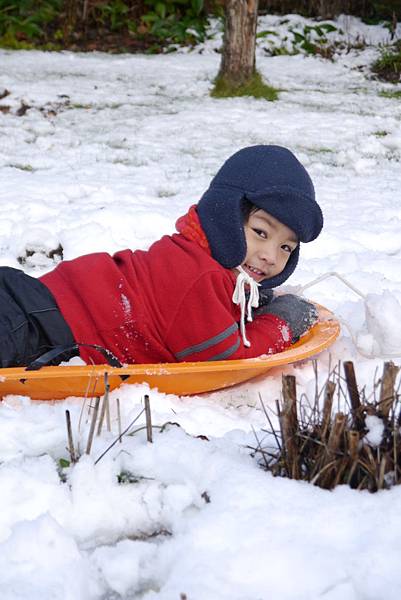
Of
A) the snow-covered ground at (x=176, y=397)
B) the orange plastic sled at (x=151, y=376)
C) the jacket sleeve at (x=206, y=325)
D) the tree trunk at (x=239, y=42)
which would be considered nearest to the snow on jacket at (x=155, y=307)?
the jacket sleeve at (x=206, y=325)

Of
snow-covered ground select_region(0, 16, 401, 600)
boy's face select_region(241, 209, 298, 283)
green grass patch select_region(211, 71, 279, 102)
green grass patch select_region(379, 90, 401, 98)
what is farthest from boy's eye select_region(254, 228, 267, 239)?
green grass patch select_region(379, 90, 401, 98)

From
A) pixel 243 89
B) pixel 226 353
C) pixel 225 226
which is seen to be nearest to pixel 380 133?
pixel 243 89

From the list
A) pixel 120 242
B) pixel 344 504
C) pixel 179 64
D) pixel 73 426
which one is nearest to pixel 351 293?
pixel 120 242

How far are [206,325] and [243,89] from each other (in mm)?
6468

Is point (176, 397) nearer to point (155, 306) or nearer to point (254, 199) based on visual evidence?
point (155, 306)

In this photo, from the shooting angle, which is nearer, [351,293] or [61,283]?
[61,283]

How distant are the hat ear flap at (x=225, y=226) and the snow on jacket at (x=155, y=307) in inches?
2.1

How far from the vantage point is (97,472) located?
180cm

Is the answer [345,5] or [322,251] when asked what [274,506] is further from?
[345,5]

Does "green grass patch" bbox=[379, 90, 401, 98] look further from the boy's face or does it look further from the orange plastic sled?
the orange plastic sled

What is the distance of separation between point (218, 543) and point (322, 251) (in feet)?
10.3

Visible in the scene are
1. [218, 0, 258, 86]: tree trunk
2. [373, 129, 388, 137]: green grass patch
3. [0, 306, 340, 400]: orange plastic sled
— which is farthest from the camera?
[218, 0, 258, 86]: tree trunk

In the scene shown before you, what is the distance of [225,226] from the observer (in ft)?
9.89

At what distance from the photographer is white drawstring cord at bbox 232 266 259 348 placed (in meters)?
3.04
